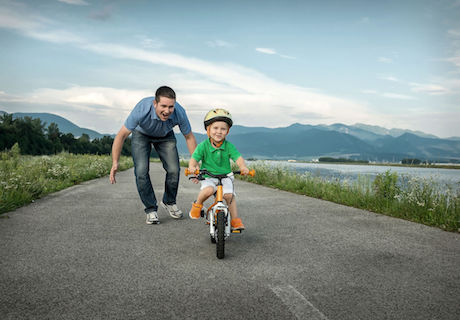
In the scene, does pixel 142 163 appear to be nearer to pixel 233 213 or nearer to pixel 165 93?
pixel 165 93

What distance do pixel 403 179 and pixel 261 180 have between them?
7183mm

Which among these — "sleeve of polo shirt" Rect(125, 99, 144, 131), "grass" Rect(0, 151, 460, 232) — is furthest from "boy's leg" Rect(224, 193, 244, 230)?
"grass" Rect(0, 151, 460, 232)

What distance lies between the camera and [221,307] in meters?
2.72

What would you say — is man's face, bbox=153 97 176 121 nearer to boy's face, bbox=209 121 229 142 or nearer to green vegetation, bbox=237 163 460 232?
boy's face, bbox=209 121 229 142

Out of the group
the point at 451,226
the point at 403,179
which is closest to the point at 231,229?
the point at 451,226

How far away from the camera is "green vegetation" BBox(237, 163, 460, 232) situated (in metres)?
6.25

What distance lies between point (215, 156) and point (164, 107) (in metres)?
1.30

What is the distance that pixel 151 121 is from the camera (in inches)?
224

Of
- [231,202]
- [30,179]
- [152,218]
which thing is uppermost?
[231,202]

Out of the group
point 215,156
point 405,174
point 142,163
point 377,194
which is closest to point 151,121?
point 142,163

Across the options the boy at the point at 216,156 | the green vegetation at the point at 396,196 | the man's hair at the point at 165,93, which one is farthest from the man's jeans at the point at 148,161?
the green vegetation at the point at 396,196

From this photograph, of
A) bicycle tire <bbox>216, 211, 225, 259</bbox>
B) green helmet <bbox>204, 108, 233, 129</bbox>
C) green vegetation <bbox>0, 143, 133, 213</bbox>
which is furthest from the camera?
green vegetation <bbox>0, 143, 133, 213</bbox>

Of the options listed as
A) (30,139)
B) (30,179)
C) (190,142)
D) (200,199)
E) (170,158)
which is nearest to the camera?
(200,199)

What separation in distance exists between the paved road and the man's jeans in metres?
0.54
